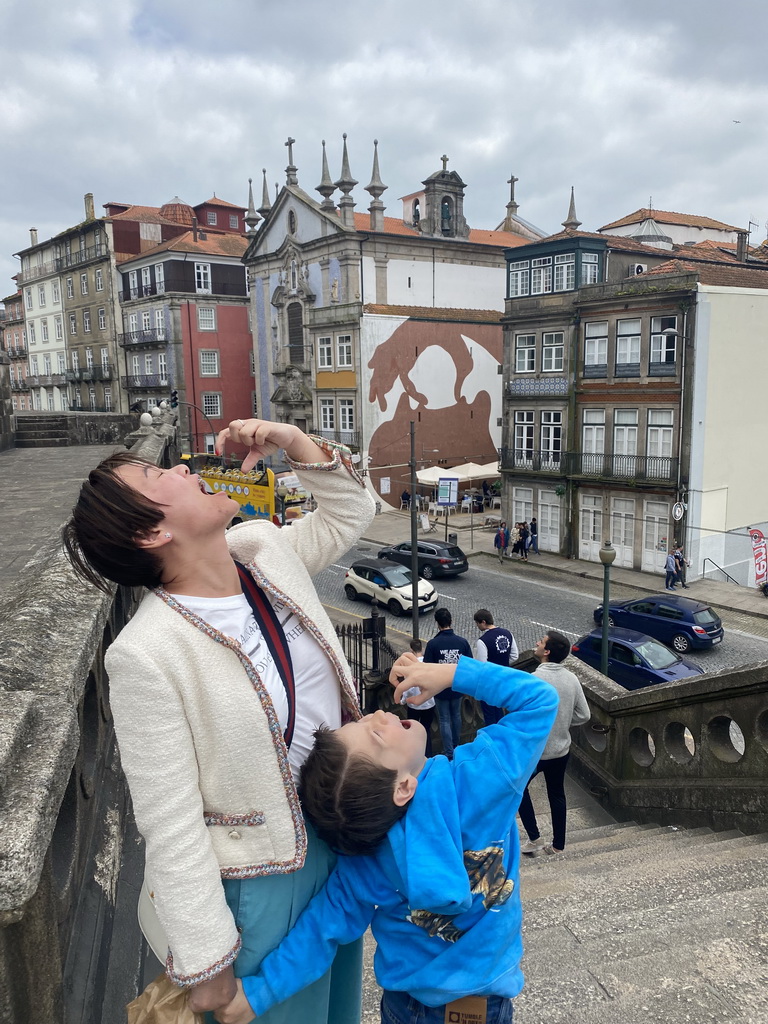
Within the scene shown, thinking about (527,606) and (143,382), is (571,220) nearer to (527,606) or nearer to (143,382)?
(527,606)

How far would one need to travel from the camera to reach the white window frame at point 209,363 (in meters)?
49.2

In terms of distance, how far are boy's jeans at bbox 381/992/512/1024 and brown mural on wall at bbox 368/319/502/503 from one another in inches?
1372

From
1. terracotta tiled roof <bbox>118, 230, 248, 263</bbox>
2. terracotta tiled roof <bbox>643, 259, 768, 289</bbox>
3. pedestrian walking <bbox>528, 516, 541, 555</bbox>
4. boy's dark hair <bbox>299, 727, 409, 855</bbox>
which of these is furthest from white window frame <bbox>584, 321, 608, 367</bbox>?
terracotta tiled roof <bbox>118, 230, 248, 263</bbox>

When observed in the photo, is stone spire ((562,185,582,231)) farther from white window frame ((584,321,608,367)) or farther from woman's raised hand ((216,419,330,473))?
woman's raised hand ((216,419,330,473))

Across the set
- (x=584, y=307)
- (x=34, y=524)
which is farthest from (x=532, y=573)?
(x=34, y=524)

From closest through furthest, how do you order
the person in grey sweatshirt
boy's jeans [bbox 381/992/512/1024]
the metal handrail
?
boy's jeans [bbox 381/992/512/1024]
the person in grey sweatshirt
the metal handrail

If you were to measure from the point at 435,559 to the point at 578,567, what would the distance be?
5.36 metres

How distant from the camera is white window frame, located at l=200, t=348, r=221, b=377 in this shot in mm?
49219

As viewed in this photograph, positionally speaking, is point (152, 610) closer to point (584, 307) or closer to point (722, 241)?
point (584, 307)

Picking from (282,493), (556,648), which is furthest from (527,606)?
(556,648)

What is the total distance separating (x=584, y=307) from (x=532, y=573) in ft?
31.3

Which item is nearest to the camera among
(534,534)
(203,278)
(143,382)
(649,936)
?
(649,936)

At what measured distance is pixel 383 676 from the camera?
35.8 feet

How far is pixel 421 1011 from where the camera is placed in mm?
2381
